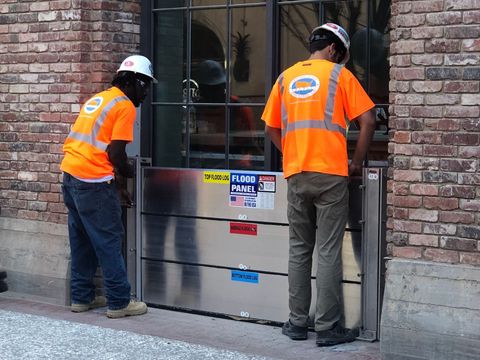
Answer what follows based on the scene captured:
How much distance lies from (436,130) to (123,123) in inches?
89.0

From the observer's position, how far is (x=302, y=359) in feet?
18.4

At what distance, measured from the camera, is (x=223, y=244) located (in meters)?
6.63

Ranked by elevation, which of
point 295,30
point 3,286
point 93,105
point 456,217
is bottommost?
point 3,286

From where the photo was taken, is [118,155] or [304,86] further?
[118,155]

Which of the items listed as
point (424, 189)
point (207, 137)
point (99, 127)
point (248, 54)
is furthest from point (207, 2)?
point (424, 189)

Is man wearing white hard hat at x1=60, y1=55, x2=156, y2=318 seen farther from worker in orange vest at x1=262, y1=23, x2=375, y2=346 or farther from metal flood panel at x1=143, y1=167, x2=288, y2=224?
worker in orange vest at x1=262, y1=23, x2=375, y2=346

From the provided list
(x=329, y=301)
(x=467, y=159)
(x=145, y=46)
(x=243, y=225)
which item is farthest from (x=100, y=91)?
(x=467, y=159)

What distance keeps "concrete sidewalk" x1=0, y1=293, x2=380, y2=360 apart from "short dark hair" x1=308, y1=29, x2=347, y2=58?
75.0 inches

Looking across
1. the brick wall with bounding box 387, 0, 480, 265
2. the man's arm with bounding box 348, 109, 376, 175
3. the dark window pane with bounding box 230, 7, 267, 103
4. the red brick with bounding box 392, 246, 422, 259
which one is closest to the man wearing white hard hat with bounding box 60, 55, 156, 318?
the dark window pane with bounding box 230, 7, 267, 103

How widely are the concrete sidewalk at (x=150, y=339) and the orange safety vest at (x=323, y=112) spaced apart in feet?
3.72

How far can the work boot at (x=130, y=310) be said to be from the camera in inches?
264

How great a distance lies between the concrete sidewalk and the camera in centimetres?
574

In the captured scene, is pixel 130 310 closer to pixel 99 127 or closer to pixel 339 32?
pixel 99 127

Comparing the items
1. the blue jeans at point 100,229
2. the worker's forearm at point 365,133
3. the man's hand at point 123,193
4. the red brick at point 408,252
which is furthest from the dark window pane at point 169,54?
the red brick at point 408,252
